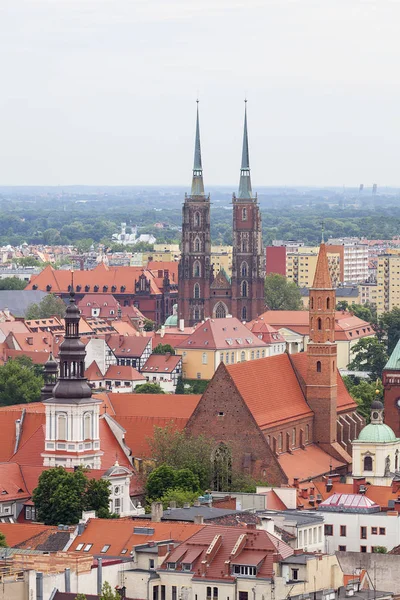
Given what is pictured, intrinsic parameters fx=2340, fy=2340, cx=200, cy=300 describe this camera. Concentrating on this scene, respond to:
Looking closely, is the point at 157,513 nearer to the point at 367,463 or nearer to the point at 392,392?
the point at 367,463

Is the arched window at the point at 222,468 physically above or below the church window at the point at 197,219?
below

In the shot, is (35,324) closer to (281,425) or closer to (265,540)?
(281,425)

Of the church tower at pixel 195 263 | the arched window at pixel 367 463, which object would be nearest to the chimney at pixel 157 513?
the arched window at pixel 367 463

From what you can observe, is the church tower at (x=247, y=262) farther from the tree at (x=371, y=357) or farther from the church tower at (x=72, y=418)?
the church tower at (x=72, y=418)

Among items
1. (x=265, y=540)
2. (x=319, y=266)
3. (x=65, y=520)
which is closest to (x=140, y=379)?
(x=319, y=266)

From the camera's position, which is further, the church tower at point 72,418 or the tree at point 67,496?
the church tower at point 72,418

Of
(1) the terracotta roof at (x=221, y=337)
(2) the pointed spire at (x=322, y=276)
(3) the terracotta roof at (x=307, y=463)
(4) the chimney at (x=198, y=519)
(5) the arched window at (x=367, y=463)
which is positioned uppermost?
(2) the pointed spire at (x=322, y=276)

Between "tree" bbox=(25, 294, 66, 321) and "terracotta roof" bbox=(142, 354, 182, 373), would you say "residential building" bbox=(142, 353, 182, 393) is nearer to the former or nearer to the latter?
"terracotta roof" bbox=(142, 354, 182, 373)

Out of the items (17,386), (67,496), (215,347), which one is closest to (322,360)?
(67,496)
